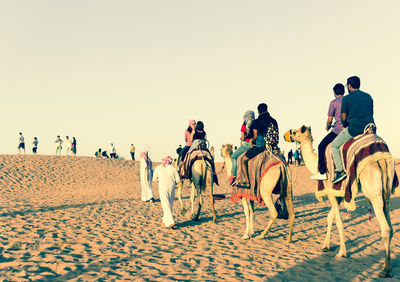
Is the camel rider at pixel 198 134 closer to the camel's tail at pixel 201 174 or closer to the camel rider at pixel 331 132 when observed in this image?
the camel's tail at pixel 201 174

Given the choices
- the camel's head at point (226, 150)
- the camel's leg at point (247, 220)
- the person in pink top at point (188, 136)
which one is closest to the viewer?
the camel's leg at point (247, 220)

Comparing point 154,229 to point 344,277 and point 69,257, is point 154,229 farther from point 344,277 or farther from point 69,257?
point 344,277

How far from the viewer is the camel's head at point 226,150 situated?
12.1 m

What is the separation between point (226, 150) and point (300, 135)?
12.8 feet

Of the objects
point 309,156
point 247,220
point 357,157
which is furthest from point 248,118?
point 357,157

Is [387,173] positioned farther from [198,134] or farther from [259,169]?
[198,134]

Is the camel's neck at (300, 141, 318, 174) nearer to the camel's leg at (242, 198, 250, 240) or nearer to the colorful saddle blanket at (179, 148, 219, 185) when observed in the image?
the camel's leg at (242, 198, 250, 240)

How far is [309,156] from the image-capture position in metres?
8.37

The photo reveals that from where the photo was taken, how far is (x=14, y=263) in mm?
6441

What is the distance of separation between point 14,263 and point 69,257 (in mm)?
994

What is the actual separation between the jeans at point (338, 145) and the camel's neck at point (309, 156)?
43.9 inches

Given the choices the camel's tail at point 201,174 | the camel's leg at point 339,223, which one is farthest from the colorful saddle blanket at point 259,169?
the camel's tail at point 201,174

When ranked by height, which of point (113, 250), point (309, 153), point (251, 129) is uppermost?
point (251, 129)

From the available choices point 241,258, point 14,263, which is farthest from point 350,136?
point 14,263
